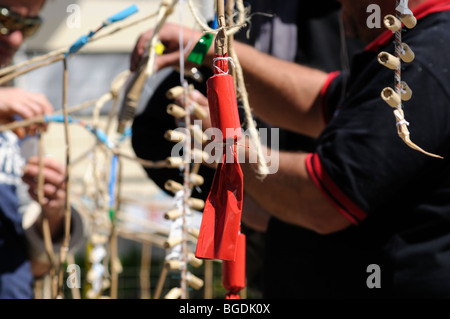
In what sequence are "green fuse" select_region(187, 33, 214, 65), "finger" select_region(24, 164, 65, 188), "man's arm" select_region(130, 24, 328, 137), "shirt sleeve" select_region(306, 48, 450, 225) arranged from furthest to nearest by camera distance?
"finger" select_region(24, 164, 65, 188)
"man's arm" select_region(130, 24, 328, 137)
"shirt sleeve" select_region(306, 48, 450, 225)
"green fuse" select_region(187, 33, 214, 65)

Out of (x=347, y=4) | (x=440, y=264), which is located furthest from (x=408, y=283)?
(x=347, y=4)

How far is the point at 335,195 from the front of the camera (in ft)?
2.92

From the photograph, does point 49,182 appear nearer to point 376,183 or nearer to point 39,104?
point 39,104

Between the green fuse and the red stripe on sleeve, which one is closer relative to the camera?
the green fuse

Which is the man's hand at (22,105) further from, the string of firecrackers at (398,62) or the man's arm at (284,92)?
the string of firecrackers at (398,62)

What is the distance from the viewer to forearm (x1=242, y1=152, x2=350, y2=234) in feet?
2.98

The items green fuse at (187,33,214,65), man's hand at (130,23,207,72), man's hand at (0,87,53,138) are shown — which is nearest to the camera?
green fuse at (187,33,214,65)

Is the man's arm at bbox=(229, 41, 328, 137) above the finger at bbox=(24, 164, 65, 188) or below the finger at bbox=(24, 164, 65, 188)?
above

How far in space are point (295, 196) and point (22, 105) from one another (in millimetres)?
631

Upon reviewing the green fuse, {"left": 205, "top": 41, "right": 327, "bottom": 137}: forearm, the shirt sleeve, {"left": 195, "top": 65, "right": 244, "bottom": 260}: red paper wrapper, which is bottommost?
{"left": 195, "top": 65, "right": 244, "bottom": 260}: red paper wrapper

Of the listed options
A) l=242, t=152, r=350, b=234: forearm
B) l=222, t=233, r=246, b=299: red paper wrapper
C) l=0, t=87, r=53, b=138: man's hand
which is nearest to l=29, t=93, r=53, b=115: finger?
l=0, t=87, r=53, b=138: man's hand

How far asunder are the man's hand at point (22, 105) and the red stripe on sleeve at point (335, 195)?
0.61m

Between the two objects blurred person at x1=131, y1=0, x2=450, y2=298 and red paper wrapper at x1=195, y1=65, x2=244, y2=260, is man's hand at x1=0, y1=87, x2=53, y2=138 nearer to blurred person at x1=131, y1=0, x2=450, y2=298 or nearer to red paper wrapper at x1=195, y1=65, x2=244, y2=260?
blurred person at x1=131, y1=0, x2=450, y2=298

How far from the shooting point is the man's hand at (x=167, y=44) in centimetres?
94
